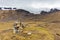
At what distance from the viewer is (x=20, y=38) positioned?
62.0 metres

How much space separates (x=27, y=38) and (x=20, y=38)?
2.03 meters

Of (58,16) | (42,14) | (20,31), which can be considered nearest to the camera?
(20,31)

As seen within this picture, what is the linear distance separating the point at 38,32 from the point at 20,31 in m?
5.64

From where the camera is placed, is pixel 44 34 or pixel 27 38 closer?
pixel 27 38

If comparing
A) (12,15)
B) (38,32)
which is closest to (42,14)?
(12,15)

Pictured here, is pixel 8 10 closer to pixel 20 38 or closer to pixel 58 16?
pixel 58 16

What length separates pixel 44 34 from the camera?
219ft

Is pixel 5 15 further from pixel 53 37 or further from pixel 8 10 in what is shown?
pixel 53 37

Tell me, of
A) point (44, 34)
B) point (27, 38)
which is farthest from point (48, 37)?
point (27, 38)

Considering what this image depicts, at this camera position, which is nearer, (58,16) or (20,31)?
(20,31)

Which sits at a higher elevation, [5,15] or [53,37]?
[53,37]

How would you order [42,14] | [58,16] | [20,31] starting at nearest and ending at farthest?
[20,31], [58,16], [42,14]

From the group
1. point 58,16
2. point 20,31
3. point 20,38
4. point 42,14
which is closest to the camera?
point 20,38

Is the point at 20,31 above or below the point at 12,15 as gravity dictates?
above
